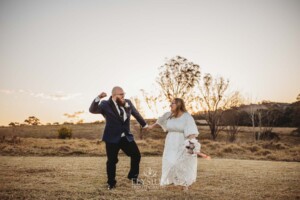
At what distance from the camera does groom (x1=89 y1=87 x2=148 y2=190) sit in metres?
7.29

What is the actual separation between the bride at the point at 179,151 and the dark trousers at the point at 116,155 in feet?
2.47

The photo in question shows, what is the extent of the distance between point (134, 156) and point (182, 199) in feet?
6.27

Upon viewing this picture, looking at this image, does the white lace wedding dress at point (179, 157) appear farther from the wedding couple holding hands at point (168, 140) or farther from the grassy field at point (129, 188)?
the grassy field at point (129, 188)

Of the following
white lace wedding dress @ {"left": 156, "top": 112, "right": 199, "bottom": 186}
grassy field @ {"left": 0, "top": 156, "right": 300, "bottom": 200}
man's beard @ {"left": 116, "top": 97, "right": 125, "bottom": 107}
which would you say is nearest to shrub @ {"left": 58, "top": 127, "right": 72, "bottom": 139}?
grassy field @ {"left": 0, "top": 156, "right": 300, "bottom": 200}

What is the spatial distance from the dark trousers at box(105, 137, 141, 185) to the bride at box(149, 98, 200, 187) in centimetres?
75

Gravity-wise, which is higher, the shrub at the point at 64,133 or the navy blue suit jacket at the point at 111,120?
the navy blue suit jacket at the point at 111,120

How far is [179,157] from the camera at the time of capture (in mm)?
7164

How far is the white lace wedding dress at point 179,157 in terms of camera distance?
7.08m

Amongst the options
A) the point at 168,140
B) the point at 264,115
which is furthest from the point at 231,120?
the point at 168,140

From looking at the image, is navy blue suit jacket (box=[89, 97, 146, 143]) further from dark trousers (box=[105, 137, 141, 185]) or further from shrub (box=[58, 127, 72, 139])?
shrub (box=[58, 127, 72, 139])

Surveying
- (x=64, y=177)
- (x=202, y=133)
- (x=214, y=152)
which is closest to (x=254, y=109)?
(x=202, y=133)

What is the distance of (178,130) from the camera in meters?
7.22

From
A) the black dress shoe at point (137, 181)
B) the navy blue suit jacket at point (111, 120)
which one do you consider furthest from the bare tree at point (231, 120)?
the navy blue suit jacket at point (111, 120)

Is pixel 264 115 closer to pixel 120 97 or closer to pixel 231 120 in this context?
pixel 231 120
